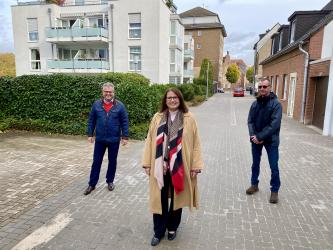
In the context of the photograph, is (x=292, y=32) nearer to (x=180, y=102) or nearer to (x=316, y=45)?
(x=316, y=45)

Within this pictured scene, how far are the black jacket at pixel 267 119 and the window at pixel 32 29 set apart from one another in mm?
27211

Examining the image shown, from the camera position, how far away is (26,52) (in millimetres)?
26781

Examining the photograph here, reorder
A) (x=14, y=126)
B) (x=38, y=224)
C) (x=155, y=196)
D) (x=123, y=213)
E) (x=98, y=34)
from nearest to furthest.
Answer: (x=155, y=196) → (x=38, y=224) → (x=123, y=213) → (x=14, y=126) → (x=98, y=34)

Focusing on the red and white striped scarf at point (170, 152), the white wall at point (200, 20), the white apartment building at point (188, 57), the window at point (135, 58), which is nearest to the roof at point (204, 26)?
the white wall at point (200, 20)

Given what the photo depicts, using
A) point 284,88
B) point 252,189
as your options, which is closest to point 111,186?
point 252,189

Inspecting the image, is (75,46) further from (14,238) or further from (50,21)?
(14,238)

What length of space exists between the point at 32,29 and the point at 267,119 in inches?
1100

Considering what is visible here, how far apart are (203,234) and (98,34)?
23040 millimetres

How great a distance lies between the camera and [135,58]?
80.5 feet

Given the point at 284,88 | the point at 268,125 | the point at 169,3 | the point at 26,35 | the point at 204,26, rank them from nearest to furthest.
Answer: the point at 268,125, the point at 284,88, the point at 26,35, the point at 169,3, the point at 204,26

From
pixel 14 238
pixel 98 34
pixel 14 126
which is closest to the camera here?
pixel 14 238

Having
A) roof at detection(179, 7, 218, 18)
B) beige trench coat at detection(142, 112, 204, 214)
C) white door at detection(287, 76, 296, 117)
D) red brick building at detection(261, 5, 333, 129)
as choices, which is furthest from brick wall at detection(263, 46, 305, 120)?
roof at detection(179, 7, 218, 18)

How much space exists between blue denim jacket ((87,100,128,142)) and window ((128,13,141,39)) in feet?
67.8

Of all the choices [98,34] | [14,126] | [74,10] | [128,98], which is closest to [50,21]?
[74,10]
